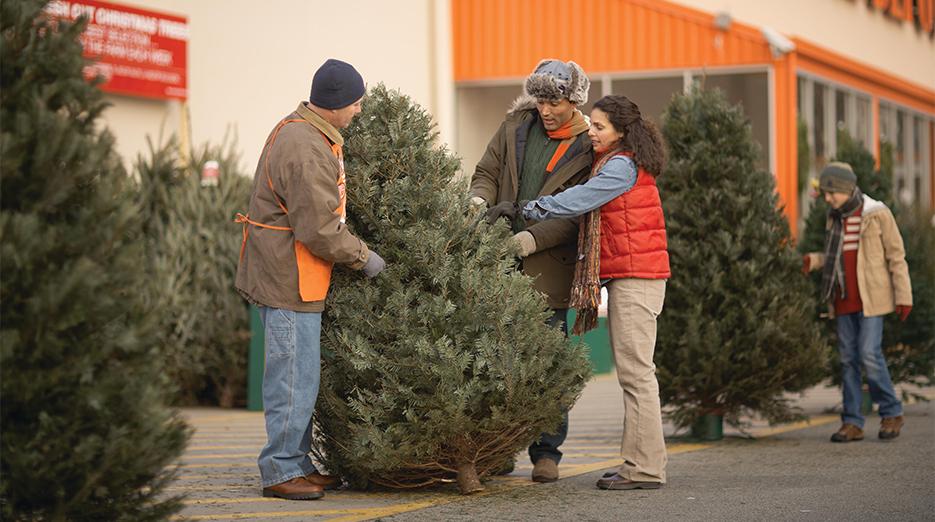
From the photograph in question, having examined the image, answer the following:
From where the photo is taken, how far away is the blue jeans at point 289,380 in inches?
261

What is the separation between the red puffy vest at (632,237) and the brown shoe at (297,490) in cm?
170

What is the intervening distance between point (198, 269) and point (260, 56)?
5059mm

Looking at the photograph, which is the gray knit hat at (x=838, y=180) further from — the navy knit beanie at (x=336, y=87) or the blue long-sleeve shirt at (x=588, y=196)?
the navy knit beanie at (x=336, y=87)

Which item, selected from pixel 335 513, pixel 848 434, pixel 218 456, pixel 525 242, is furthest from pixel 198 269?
pixel 335 513

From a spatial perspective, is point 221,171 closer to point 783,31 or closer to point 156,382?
point 156,382

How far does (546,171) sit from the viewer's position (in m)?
7.55

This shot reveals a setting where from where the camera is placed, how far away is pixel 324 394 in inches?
267

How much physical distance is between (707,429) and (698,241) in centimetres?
121

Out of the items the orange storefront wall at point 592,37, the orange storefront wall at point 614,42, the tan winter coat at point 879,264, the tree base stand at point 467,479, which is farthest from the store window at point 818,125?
the tree base stand at point 467,479

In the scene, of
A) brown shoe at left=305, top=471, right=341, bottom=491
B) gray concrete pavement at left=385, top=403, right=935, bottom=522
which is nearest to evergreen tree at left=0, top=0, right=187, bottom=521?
gray concrete pavement at left=385, top=403, right=935, bottom=522

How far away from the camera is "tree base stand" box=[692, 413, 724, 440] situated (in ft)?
31.0

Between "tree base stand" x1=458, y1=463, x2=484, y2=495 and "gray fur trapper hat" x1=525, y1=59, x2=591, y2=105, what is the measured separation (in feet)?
6.11

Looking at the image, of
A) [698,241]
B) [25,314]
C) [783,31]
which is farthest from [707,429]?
[783,31]

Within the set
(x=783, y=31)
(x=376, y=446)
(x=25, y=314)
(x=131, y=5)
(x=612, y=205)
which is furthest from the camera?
(x=783, y=31)
